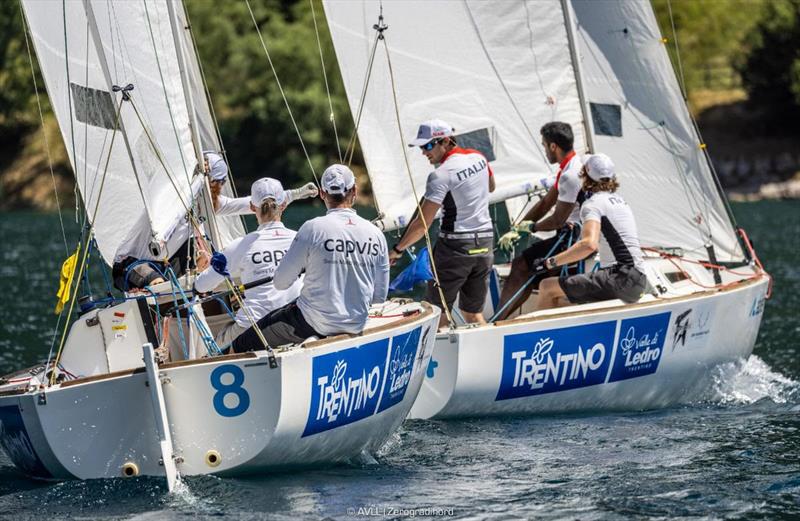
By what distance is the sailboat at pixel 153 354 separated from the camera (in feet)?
24.4

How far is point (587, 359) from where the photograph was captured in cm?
1017

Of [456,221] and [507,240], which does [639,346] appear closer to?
[507,240]

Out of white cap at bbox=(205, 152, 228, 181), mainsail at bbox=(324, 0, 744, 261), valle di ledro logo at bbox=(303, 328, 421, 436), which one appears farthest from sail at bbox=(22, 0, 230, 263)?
mainsail at bbox=(324, 0, 744, 261)

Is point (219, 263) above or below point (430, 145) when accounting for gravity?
below

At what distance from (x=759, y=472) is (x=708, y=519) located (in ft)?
4.04

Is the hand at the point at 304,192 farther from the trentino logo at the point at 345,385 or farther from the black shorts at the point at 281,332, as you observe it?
the trentino logo at the point at 345,385

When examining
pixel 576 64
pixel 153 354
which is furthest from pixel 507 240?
pixel 153 354

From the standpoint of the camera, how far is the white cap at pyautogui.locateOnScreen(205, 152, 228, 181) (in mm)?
9914

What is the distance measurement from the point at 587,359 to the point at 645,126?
3.54 meters

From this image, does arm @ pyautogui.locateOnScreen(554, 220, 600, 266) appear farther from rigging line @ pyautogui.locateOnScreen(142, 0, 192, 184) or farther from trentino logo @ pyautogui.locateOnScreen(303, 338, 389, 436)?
rigging line @ pyautogui.locateOnScreen(142, 0, 192, 184)

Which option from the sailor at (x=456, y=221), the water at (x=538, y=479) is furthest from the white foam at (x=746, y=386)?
the sailor at (x=456, y=221)

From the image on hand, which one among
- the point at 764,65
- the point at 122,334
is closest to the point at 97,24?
the point at 122,334

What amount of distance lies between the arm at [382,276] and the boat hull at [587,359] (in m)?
1.42

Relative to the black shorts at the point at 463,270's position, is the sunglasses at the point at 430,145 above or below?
above
